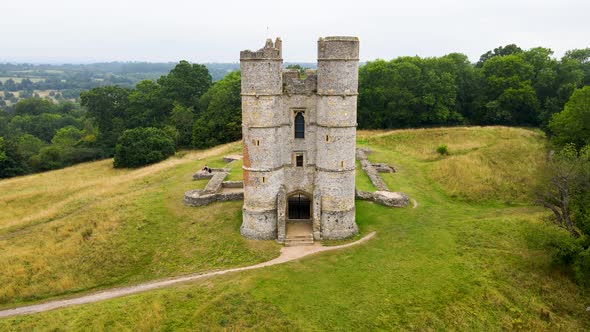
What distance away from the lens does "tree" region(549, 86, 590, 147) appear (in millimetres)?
34419

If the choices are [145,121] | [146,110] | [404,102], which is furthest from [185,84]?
[404,102]

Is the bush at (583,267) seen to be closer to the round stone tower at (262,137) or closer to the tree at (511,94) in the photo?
the round stone tower at (262,137)

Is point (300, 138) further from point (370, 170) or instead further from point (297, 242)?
point (370, 170)

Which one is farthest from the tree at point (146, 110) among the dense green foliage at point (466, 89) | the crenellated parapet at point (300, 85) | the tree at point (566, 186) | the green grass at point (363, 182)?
the tree at point (566, 186)

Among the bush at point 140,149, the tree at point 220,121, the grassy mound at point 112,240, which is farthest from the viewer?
the tree at point 220,121

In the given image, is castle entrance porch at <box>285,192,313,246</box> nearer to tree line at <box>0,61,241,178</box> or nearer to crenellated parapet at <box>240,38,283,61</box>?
crenellated parapet at <box>240,38,283,61</box>

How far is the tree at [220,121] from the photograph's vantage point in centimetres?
5828

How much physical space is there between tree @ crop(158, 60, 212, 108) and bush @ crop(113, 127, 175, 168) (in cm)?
1686

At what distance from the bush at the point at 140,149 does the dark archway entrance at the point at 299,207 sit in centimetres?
2964

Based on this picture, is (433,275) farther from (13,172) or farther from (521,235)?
(13,172)

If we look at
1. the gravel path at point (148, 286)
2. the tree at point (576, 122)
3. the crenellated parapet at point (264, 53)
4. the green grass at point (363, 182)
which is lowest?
the gravel path at point (148, 286)

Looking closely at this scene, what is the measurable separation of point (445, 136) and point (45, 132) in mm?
81808

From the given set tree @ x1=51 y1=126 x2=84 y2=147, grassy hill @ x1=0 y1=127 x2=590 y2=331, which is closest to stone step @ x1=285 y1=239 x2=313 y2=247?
grassy hill @ x1=0 y1=127 x2=590 y2=331

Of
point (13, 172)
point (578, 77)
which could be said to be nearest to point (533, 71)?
point (578, 77)
